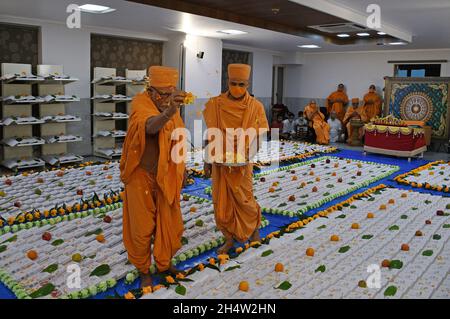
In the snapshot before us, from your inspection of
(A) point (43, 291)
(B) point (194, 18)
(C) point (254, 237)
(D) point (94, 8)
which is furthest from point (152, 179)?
(B) point (194, 18)

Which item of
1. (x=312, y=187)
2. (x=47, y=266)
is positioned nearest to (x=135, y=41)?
Answer: (x=312, y=187)

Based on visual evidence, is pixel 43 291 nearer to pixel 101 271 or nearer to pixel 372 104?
pixel 101 271

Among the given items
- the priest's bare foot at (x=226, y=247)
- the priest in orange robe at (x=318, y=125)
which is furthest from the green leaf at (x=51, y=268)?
the priest in orange robe at (x=318, y=125)

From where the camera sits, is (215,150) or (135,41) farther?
(135,41)

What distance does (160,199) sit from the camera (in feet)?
11.1

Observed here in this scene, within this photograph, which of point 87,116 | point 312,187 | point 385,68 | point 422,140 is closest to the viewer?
point 312,187

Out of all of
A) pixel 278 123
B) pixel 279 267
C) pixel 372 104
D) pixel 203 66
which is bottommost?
pixel 279 267

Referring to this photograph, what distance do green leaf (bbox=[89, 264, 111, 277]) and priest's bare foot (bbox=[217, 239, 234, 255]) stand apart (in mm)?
1070

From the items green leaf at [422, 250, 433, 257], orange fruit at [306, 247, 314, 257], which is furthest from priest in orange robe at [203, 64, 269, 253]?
green leaf at [422, 250, 433, 257]

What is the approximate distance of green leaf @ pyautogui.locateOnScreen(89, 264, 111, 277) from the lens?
356cm

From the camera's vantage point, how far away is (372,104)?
44.5 feet

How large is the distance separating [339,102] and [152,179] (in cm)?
1213
